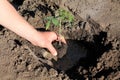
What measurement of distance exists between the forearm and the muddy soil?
344 mm

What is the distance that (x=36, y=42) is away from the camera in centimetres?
221

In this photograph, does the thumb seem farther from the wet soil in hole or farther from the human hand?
the wet soil in hole

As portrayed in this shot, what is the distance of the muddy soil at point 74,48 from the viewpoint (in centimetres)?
224

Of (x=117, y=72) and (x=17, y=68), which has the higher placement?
(x=117, y=72)

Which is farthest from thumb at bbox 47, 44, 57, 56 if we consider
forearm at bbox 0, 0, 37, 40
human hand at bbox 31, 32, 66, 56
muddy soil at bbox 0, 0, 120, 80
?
forearm at bbox 0, 0, 37, 40

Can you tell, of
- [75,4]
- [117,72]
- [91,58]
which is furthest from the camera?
[75,4]

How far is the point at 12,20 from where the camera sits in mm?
1961

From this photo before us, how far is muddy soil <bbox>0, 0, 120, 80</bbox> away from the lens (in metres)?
2.24

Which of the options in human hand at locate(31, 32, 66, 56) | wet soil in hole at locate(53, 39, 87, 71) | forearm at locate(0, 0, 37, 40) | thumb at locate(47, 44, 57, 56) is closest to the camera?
forearm at locate(0, 0, 37, 40)

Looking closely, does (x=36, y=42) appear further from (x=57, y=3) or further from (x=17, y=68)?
(x=57, y=3)

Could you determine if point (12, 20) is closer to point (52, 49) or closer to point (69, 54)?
point (52, 49)

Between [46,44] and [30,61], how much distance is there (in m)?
0.22

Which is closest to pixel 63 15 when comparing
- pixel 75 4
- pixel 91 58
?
pixel 75 4

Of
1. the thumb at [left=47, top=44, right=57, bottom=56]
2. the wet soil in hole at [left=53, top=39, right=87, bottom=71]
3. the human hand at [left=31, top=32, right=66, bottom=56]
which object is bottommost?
the wet soil in hole at [left=53, top=39, right=87, bottom=71]
